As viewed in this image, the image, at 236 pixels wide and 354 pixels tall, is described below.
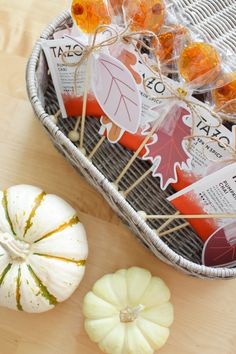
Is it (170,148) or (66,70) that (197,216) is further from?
(66,70)

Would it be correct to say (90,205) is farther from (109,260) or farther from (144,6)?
(144,6)

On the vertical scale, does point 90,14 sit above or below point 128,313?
above

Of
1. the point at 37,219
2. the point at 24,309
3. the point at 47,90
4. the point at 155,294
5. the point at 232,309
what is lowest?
the point at 232,309

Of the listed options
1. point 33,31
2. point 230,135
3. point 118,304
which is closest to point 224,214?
point 230,135

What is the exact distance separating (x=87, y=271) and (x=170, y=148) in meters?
0.27

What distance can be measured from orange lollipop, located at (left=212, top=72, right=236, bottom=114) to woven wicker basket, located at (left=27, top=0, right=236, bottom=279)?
0.09m

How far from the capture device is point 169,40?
790 millimetres

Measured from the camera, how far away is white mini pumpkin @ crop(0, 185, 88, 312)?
31.5 inches

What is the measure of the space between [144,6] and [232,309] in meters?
0.53

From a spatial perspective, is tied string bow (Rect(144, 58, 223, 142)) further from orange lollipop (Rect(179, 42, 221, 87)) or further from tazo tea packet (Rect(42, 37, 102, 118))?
tazo tea packet (Rect(42, 37, 102, 118))

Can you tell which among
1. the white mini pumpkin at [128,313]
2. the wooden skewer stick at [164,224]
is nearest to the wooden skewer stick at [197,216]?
the wooden skewer stick at [164,224]

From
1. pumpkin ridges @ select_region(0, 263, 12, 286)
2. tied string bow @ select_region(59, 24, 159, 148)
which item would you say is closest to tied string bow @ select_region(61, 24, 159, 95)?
tied string bow @ select_region(59, 24, 159, 148)

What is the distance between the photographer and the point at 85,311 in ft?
2.75

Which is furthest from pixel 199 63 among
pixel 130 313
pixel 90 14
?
pixel 130 313
